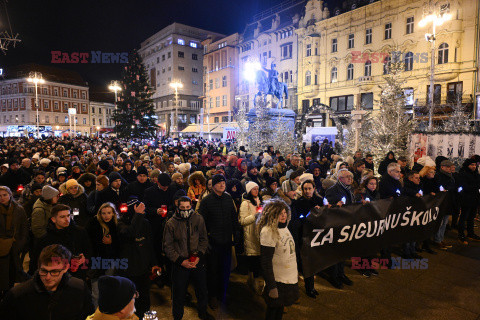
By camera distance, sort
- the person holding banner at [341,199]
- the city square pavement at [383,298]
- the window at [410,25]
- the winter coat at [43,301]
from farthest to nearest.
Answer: the window at [410,25], the person holding banner at [341,199], the city square pavement at [383,298], the winter coat at [43,301]

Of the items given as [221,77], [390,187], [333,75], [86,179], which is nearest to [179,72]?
[221,77]

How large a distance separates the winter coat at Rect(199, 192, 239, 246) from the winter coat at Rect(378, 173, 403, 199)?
3040 mm

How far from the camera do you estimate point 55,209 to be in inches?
140

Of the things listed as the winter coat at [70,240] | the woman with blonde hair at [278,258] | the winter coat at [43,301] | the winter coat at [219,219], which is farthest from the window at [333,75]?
the winter coat at [43,301]

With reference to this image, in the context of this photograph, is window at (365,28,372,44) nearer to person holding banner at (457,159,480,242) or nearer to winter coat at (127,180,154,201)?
person holding banner at (457,159,480,242)

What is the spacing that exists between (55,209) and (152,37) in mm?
80142

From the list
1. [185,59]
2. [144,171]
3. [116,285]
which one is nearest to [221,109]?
[185,59]

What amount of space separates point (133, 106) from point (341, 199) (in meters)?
34.3

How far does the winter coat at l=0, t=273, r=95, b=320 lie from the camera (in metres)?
2.26

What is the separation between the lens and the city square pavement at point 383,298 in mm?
4148

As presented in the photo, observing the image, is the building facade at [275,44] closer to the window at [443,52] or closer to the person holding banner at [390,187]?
the window at [443,52]

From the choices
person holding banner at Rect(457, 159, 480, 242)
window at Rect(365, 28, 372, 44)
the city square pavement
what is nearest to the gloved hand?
the city square pavement

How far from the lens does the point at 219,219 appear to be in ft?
14.6

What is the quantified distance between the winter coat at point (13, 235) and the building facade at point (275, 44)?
1407 inches
